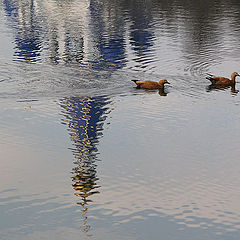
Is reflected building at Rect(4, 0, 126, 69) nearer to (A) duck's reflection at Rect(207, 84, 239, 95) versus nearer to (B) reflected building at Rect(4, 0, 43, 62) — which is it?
(B) reflected building at Rect(4, 0, 43, 62)

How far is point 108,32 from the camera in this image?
160ft

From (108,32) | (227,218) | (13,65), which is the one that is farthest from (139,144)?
(108,32)

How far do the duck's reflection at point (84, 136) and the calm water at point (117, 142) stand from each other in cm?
4

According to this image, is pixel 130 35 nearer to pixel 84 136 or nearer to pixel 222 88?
pixel 222 88

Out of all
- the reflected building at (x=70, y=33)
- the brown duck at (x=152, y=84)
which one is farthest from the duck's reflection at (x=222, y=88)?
the reflected building at (x=70, y=33)

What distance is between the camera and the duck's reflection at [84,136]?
51.8 feet

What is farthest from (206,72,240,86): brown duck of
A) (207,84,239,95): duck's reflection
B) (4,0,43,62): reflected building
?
(4,0,43,62): reflected building

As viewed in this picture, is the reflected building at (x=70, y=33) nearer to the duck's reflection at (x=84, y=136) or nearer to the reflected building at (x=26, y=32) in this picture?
the reflected building at (x=26, y=32)

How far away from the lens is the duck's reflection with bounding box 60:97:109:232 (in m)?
15.8

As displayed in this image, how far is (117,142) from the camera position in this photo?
19.6 meters

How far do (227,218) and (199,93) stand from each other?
44.0 ft

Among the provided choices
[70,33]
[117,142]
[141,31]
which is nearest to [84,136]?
[117,142]

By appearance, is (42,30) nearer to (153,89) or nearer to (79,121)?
(153,89)

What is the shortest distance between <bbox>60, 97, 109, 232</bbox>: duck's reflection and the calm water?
42mm
